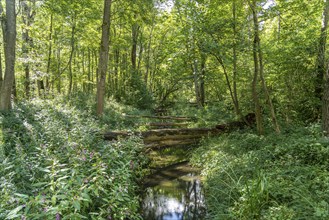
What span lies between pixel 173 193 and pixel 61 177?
3656 millimetres

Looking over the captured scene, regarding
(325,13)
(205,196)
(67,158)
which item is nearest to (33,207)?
(67,158)

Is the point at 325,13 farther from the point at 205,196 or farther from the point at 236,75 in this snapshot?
the point at 205,196

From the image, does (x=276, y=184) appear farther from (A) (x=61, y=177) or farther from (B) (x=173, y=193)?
(A) (x=61, y=177)

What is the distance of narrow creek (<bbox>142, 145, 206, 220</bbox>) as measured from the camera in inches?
200

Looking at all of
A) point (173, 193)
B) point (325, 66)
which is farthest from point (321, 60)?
point (173, 193)

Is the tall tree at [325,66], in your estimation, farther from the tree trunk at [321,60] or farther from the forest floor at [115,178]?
the forest floor at [115,178]

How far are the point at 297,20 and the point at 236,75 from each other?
2757 mm

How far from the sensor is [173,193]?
19.9 ft

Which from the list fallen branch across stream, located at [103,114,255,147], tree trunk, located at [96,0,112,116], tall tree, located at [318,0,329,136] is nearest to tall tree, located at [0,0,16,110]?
tree trunk, located at [96,0,112,116]

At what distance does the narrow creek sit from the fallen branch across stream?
788 mm

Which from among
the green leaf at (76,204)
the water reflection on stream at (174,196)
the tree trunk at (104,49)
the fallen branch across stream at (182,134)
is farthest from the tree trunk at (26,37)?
the green leaf at (76,204)

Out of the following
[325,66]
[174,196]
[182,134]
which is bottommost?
[174,196]

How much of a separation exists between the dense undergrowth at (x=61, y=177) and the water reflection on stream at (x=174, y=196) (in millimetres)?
492

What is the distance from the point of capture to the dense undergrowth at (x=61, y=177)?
102 inches
